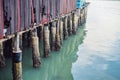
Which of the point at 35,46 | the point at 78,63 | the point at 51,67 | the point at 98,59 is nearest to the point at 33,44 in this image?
the point at 35,46

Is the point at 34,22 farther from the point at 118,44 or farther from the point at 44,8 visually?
the point at 118,44

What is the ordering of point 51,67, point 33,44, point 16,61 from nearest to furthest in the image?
point 16,61 → point 33,44 → point 51,67

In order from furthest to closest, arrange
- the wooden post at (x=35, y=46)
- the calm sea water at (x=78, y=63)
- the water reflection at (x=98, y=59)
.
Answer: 1. the water reflection at (x=98, y=59)
2. the calm sea water at (x=78, y=63)
3. the wooden post at (x=35, y=46)

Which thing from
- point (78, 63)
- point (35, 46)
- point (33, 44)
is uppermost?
point (33, 44)

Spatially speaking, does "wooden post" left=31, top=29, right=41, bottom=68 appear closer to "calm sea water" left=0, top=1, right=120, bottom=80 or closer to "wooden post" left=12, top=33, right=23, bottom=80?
"calm sea water" left=0, top=1, right=120, bottom=80

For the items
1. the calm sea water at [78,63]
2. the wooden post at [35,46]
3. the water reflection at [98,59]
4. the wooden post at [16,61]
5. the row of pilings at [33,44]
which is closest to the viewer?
the wooden post at [16,61]

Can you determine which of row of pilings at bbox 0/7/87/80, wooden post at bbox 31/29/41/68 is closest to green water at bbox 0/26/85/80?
row of pilings at bbox 0/7/87/80

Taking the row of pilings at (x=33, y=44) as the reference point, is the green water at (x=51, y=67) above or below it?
below

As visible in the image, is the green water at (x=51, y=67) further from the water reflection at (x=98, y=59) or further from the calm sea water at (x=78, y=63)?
the water reflection at (x=98, y=59)

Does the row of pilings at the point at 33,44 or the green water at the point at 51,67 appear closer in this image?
the row of pilings at the point at 33,44

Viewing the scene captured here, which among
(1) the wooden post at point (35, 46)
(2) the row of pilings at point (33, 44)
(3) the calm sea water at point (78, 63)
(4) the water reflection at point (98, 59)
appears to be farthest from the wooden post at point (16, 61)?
(4) the water reflection at point (98, 59)

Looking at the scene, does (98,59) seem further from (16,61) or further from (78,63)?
(16,61)
